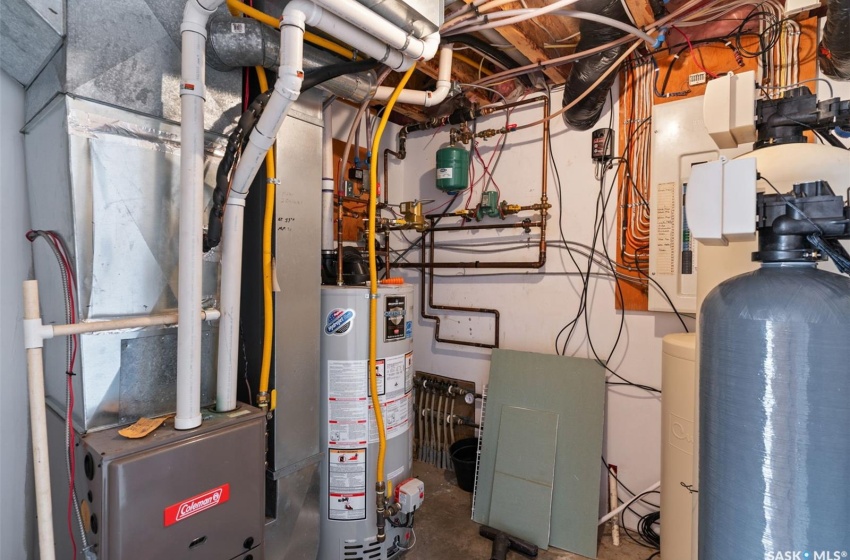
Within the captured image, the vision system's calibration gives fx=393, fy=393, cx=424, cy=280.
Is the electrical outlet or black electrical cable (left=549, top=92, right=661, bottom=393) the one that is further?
black electrical cable (left=549, top=92, right=661, bottom=393)

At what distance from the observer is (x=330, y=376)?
162cm

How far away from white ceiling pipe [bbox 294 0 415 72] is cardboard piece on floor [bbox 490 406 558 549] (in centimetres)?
176

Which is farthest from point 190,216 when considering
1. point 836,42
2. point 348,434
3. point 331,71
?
point 836,42

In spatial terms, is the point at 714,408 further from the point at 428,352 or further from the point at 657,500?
the point at 428,352

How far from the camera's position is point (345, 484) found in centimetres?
162

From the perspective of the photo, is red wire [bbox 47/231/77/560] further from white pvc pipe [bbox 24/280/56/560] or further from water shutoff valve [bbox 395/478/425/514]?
water shutoff valve [bbox 395/478/425/514]

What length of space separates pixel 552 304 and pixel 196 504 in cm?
187

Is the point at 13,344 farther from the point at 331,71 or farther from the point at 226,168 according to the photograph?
the point at 331,71

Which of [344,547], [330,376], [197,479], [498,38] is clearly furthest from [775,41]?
[344,547]

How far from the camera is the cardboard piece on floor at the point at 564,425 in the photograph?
1886 millimetres

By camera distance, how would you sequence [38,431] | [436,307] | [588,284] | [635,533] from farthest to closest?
[436,307] < [588,284] < [635,533] < [38,431]

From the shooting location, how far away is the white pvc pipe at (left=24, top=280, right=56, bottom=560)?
0.87m

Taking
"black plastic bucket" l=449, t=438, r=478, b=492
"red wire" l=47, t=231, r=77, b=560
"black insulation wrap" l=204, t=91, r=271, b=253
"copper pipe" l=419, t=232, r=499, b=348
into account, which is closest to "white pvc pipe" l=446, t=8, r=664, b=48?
"black insulation wrap" l=204, t=91, r=271, b=253

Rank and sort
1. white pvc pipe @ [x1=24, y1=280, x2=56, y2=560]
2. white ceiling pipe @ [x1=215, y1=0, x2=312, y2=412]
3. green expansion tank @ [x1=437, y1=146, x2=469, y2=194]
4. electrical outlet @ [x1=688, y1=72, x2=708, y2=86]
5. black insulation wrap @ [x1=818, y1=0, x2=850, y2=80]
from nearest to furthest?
white pvc pipe @ [x1=24, y1=280, x2=56, y2=560] → white ceiling pipe @ [x1=215, y1=0, x2=312, y2=412] → black insulation wrap @ [x1=818, y1=0, x2=850, y2=80] → electrical outlet @ [x1=688, y1=72, x2=708, y2=86] → green expansion tank @ [x1=437, y1=146, x2=469, y2=194]
